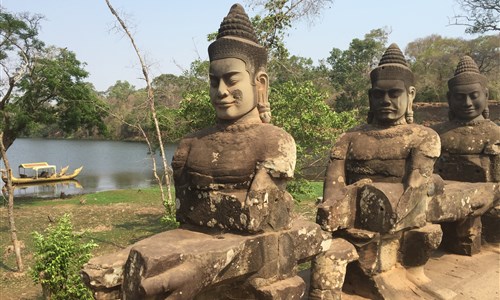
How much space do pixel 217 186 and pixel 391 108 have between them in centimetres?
203

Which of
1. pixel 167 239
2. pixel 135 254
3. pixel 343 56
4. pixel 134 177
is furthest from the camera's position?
pixel 343 56

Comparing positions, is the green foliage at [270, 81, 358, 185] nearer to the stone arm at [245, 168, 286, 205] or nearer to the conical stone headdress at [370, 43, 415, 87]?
the conical stone headdress at [370, 43, 415, 87]

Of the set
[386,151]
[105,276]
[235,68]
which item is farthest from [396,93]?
[105,276]

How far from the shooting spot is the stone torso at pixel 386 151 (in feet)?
13.6

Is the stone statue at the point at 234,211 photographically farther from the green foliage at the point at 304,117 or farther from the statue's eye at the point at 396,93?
the green foliage at the point at 304,117

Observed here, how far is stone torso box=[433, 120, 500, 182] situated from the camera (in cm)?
534

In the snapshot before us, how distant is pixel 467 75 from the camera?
5.34 m

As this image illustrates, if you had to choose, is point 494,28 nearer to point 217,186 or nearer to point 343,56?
point 343,56

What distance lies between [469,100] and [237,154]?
3.51 m

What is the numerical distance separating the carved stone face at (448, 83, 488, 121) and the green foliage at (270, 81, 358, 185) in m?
4.74

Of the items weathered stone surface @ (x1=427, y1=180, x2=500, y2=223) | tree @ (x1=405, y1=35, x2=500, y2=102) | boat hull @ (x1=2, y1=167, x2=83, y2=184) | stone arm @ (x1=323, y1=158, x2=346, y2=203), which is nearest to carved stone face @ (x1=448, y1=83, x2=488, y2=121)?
weathered stone surface @ (x1=427, y1=180, x2=500, y2=223)

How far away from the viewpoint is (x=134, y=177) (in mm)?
30875

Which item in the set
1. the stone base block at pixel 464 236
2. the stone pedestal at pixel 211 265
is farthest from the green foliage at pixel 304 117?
the stone pedestal at pixel 211 265

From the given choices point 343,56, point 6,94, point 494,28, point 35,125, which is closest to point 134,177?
point 35,125
